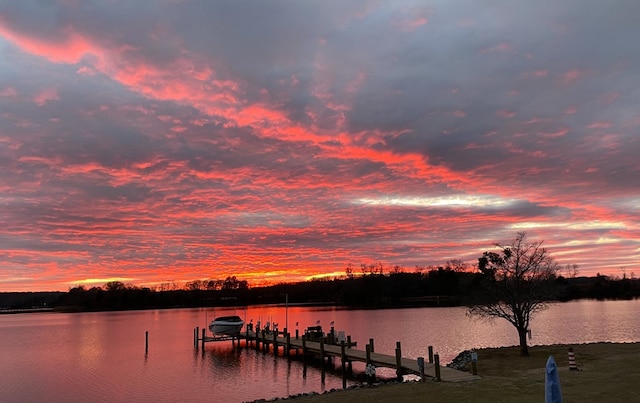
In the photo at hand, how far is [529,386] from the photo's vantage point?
16.8 m

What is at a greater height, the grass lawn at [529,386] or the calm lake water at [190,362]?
the grass lawn at [529,386]

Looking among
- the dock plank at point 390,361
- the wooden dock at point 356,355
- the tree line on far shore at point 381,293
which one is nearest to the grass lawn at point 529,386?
the dock plank at point 390,361

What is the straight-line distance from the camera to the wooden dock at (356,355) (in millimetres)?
22467

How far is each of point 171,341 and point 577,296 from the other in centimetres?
13483

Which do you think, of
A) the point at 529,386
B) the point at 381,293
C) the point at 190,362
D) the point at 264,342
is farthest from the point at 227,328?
the point at 381,293

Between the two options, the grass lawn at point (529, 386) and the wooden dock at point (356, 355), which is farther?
the wooden dock at point (356, 355)

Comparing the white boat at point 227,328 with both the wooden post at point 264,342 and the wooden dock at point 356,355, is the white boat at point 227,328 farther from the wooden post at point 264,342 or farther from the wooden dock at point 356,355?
the wooden post at point 264,342

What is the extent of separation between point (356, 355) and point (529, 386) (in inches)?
672

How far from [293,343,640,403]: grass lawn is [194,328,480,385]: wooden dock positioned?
1877 millimetres

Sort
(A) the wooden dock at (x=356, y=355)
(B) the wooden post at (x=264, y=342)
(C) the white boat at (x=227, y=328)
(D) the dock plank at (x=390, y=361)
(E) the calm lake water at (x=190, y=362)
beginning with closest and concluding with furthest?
(D) the dock plank at (x=390, y=361) → (A) the wooden dock at (x=356, y=355) → (E) the calm lake water at (x=190, y=362) → (B) the wooden post at (x=264, y=342) → (C) the white boat at (x=227, y=328)

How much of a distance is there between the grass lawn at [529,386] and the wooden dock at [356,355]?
1.88 meters

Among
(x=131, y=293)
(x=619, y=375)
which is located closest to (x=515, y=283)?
(x=619, y=375)

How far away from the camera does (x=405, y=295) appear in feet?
541

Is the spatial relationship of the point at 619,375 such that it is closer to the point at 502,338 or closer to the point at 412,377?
the point at 412,377
